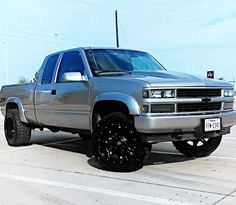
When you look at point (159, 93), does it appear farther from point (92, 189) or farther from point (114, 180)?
point (92, 189)

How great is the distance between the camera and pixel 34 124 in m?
8.78

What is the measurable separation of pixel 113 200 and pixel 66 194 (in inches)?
25.6

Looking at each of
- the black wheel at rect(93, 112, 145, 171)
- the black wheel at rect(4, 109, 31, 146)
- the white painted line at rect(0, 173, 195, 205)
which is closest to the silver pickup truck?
the black wheel at rect(93, 112, 145, 171)

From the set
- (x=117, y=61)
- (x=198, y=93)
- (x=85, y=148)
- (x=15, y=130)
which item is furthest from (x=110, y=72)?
(x=15, y=130)

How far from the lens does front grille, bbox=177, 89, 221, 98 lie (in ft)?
19.1

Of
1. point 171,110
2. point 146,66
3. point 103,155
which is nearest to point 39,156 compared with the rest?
point 103,155

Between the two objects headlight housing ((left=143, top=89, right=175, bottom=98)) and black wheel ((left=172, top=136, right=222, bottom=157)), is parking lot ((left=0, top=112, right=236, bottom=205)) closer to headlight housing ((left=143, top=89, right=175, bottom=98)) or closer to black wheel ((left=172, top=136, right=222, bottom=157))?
black wheel ((left=172, top=136, right=222, bottom=157))

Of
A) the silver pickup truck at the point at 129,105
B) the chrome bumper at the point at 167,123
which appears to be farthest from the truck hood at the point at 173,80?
the chrome bumper at the point at 167,123

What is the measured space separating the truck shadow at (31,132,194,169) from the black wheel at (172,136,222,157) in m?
0.14

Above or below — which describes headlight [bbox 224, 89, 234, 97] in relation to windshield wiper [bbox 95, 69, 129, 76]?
→ below

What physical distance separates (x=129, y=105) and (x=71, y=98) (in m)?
1.62

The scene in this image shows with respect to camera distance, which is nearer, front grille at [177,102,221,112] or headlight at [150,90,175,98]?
headlight at [150,90,175,98]

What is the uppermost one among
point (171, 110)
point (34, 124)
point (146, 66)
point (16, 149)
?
point (146, 66)

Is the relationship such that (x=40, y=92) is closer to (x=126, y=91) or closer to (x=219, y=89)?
(x=126, y=91)
